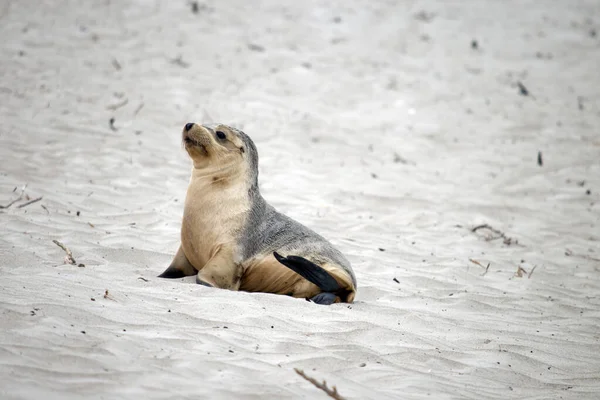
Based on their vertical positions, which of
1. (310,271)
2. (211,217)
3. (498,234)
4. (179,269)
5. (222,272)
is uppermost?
(211,217)

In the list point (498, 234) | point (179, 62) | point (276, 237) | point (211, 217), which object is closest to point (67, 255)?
point (211, 217)

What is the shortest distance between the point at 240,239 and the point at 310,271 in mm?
567

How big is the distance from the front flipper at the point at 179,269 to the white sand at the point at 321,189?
0.23 metres

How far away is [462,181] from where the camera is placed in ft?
29.2

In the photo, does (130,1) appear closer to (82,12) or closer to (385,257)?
(82,12)

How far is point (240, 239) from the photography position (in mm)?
4840

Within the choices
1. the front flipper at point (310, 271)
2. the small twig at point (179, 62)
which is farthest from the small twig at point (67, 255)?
the small twig at point (179, 62)

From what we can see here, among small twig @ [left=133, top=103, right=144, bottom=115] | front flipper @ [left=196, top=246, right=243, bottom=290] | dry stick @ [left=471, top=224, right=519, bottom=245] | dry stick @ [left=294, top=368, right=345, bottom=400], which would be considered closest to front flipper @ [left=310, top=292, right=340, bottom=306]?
front flipper @ [left=196, top=246, right=243, bottom=290]

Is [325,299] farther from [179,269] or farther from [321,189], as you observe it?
[321,189]

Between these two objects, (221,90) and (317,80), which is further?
(317,80)

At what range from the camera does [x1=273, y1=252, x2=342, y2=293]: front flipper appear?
4.57 meters

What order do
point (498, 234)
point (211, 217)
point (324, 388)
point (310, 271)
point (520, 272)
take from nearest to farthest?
point (324, 388) → point (310, 271) → point (211, 217) → point (520, 272) → point (498, 234)

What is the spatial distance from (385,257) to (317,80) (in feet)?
17.7

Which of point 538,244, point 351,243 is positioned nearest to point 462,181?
point 538,244
